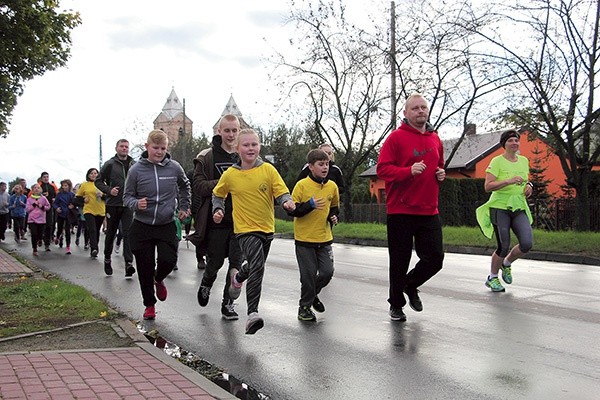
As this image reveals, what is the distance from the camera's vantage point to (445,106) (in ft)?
93.6

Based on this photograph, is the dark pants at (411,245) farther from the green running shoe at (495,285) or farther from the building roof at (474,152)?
the building roof at (474,152)

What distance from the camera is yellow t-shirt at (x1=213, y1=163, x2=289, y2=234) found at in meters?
6.50

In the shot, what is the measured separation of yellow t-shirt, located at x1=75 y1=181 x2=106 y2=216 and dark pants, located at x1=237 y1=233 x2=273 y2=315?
9159mm

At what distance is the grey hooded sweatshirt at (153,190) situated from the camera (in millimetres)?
7457

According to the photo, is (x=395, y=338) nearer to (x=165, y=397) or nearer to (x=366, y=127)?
(x=165, y=397)

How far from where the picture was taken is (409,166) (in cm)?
659

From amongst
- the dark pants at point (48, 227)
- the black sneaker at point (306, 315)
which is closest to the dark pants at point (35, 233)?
the dark pants at point (48, 227)

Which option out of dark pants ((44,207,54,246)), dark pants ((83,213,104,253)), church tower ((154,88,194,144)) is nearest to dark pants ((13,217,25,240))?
dark pants ((44,207,54,246))

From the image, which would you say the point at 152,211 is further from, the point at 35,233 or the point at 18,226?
the point at 18,226

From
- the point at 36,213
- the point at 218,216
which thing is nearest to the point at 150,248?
the point at 218,216

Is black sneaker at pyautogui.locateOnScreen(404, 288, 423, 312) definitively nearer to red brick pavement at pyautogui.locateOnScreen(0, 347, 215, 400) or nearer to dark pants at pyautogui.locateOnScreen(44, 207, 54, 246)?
red brick pavement at pyautogui.locateOnScreen(0, 347, 215, 400)

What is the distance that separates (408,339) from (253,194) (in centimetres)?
183

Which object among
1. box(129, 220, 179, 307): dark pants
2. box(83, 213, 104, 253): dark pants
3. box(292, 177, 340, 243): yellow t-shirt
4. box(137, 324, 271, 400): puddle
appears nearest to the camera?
box(137, 324, 271, 400): puddle

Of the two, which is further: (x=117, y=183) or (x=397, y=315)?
(x=117, y=183)
